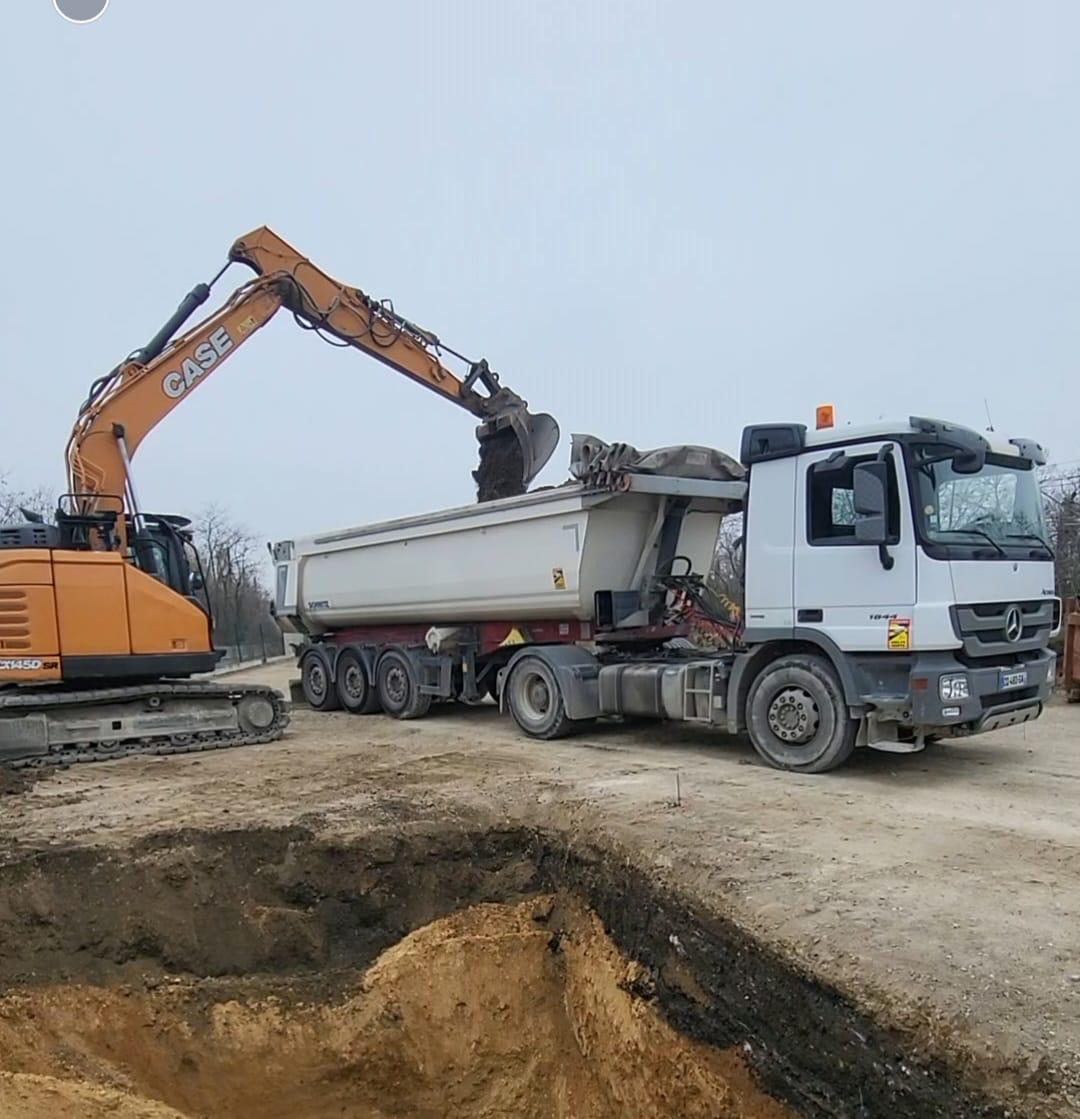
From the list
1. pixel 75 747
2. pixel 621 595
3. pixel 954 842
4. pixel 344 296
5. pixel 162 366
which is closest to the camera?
pixel 954 842

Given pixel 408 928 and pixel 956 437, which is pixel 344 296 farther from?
pixel 408 928

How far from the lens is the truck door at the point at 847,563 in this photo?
23.4 ft

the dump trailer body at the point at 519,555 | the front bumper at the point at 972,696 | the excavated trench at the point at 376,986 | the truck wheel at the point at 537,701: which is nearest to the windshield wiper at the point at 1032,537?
the front bumper at the point at 972,696

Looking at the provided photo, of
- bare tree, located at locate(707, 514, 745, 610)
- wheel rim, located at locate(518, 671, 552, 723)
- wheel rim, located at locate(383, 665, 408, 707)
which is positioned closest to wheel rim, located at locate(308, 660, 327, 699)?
wheel rim, located at locate(383, 665, 408, 707)

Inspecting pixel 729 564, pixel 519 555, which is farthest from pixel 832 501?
pixel 519 555

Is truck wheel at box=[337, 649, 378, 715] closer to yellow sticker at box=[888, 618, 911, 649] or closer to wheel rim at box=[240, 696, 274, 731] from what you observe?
wheel rim at box=[240, 696, 274, 731]

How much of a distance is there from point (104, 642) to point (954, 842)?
8363mm

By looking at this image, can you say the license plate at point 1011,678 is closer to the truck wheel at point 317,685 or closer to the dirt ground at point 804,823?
the dirt ground at point 804,823

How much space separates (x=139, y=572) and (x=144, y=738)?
72.4 inches

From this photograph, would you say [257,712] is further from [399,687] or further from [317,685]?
[317,685]

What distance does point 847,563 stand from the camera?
7.46 meters

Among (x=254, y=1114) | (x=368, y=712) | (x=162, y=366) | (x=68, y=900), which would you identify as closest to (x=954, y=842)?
(x=254, y=1114)

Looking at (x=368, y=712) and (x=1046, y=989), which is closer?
(x=1046, y=989)

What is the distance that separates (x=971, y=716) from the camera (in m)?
7.04
